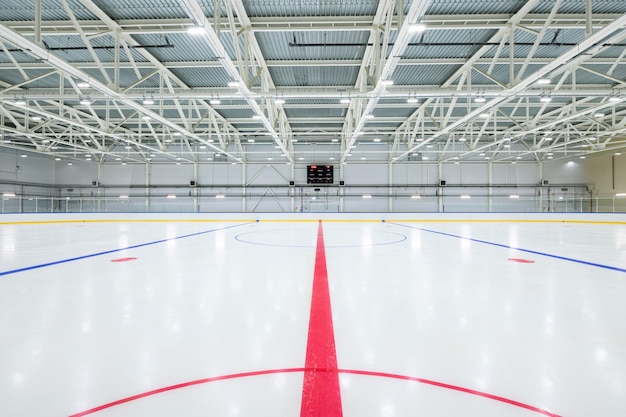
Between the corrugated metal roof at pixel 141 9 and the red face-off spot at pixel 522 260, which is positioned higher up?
the corrugated metal roof at pixel 141 9

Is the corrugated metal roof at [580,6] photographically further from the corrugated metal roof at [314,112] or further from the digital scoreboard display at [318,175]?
the digital scoreboard display at [318,175]

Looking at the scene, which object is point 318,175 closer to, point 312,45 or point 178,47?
point 312,45

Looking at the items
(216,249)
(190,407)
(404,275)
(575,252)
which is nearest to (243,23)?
(216,249)

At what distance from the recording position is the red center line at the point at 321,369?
5.48 ft

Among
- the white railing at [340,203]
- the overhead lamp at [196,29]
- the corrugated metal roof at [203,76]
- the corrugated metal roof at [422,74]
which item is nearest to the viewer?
the overhead lamp at [196,29]

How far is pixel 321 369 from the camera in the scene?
83.0 inches

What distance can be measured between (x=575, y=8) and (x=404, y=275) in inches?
449

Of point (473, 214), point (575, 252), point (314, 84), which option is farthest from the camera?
point (473, 214)

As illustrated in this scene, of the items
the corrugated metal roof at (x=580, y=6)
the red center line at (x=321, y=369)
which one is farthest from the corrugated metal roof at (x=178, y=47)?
the corrugated metal roof at (x=580, y=6)

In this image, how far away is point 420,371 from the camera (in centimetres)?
209

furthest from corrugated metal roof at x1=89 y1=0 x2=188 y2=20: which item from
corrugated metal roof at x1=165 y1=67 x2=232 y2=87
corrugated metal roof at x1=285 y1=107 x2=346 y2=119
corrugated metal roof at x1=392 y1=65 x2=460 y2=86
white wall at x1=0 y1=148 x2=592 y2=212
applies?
white wall at x1=0 y1=148 x2=592 y2=212

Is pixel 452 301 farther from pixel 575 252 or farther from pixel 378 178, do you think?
pixel 378 178

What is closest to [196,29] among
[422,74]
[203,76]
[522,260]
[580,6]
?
[203,76]

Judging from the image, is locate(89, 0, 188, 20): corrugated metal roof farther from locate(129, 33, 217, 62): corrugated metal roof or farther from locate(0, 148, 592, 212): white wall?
locate(0, 148, 592, 212): white wall
